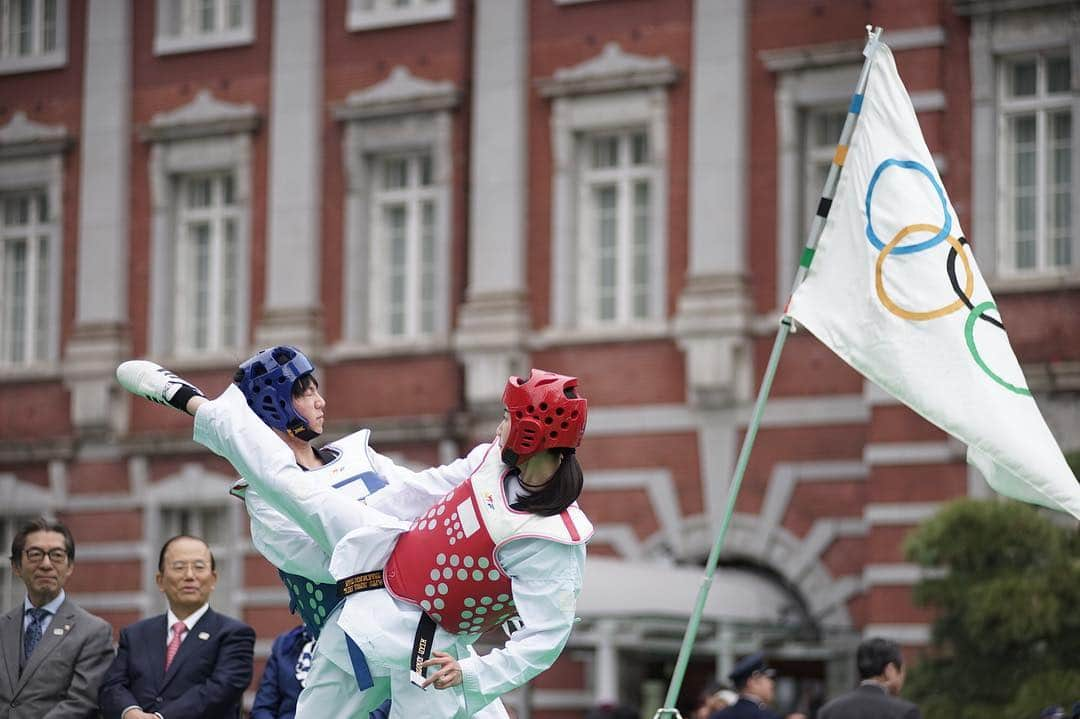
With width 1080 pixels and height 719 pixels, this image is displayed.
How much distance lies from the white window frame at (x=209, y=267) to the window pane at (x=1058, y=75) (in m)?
9.57

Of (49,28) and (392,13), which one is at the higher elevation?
(49,28)

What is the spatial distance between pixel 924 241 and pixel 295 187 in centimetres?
1569

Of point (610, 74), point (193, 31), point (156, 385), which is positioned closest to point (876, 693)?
point (156, 385)

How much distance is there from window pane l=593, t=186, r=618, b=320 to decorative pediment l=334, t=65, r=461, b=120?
2050 mm

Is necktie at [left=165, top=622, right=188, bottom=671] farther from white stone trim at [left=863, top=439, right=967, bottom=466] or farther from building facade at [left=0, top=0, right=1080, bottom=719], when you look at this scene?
white stone trim at [left=863, top=439, right=967, bottom=466]

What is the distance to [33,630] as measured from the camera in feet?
34.3

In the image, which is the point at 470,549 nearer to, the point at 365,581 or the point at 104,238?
the point at 365,581

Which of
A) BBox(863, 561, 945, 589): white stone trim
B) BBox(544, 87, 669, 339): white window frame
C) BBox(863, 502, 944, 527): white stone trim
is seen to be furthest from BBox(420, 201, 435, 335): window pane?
BBox(863, 561, 945, 589): white stone trim

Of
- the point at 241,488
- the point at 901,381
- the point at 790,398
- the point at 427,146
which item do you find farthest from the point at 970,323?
the point at 427,146

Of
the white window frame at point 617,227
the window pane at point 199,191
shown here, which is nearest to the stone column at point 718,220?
the white window frame at point 617,227

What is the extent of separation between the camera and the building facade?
21.2 meters

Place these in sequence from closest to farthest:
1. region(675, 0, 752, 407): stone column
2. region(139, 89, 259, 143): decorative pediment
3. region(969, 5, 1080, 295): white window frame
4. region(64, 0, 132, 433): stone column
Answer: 1. region(969, 5, 1080, 295): white window frame
2. region(675, 0, 752, 407): stone column
3. region(139, 89, 259, 143): decorative pediment
4. region(64, 0, 132, 433): stone column

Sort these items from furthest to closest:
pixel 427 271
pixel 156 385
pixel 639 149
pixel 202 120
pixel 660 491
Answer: pixel 202 120
pixel 427 271
pixel 639 149
pixel 660 491
pixel 156 385

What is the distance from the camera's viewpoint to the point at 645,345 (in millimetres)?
23125
